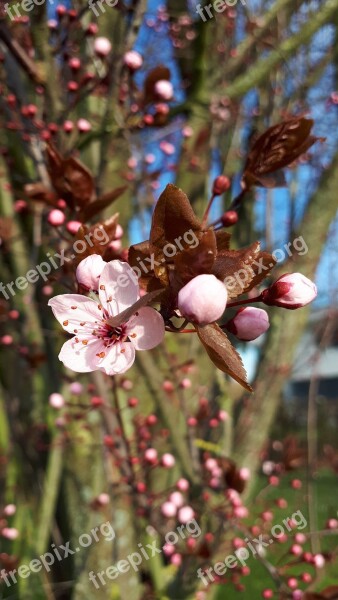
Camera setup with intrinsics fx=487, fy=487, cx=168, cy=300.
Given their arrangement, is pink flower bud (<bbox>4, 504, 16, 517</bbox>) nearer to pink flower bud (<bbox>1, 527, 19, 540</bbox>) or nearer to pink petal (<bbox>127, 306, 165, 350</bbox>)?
pink flower bud (<bbox>1, 527, 19, 540</bbox>)

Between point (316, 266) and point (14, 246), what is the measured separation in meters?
1.52

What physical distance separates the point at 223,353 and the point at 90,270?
23 cm

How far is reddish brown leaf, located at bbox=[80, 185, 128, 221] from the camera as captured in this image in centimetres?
99

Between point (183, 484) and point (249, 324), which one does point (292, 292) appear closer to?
point (249, 324)

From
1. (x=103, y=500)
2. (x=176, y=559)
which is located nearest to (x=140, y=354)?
(x=103, y=500)

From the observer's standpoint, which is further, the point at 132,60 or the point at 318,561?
the point at 318,561

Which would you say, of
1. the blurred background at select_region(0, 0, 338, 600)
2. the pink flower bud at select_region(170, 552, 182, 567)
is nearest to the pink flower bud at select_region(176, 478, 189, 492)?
the blurred background at select_region(0, 0, 338, 600)

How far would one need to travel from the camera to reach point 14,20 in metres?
1.71

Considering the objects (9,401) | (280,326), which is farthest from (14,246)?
(280,326)

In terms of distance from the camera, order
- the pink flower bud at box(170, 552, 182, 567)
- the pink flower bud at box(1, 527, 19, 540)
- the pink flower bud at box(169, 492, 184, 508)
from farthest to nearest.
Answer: the pink flower bud at box(1, 527, 19, 540) < the pink flower bud at box(170, 552, 182, 567) < the pink flower bud at box(169, 492, 184, 508)

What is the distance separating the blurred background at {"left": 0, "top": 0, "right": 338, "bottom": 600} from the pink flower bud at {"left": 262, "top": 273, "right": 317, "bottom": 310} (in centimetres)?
47

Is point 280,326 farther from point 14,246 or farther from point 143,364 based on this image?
point 14,246

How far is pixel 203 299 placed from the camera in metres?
0.52

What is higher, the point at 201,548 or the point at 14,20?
the point at 14,20
